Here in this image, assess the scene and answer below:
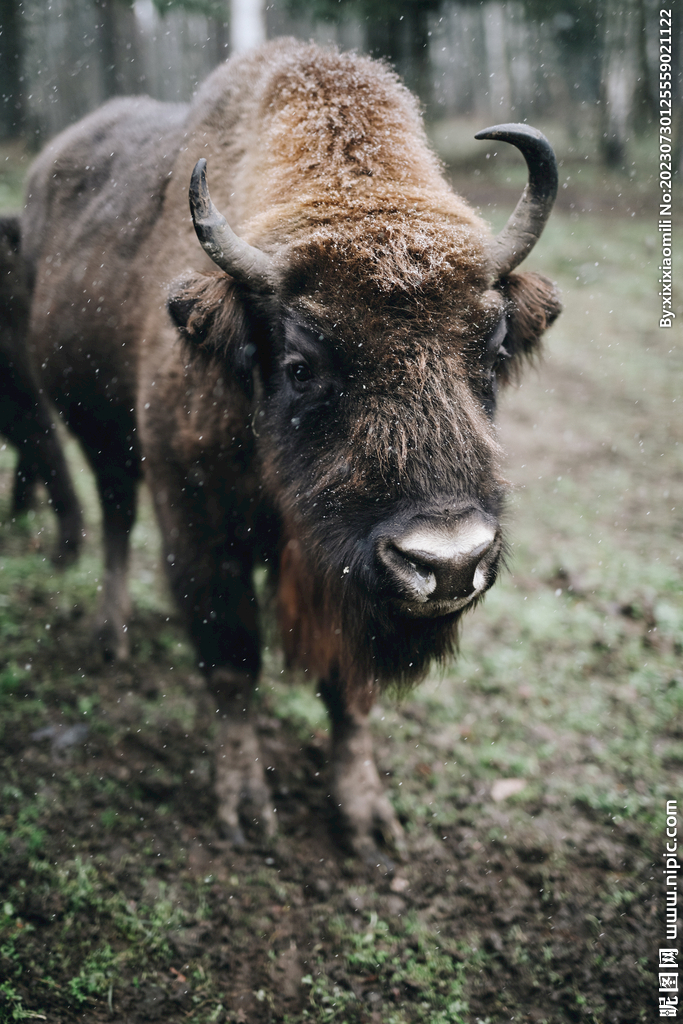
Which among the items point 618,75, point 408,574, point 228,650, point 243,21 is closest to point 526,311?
point 408,574

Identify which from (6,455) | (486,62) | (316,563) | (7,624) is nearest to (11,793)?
(7,624)

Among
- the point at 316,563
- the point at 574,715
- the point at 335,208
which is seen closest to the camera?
the point at 335,208

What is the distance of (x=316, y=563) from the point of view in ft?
8.13

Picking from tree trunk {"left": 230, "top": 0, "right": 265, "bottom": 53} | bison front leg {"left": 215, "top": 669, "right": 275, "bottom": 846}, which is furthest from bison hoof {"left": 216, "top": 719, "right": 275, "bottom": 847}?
tree trunk {"left": 230, "top": 0, "right": 265, "bottom": 53}

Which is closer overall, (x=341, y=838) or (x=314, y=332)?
(x=314, y=332)

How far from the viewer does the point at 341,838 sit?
3.18 metres

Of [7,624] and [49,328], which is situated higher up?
[49,328]

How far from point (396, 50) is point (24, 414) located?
29.0 ft

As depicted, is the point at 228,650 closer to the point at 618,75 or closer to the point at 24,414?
the point at 24,414

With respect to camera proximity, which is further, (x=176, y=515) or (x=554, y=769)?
(x=554, y=769)

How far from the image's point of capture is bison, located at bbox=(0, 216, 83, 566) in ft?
16.1

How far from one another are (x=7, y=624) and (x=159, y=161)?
3024 millimetres

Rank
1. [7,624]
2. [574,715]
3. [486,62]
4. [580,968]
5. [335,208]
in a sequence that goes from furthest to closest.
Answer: [486,62] → [7,624] → [574,715] → [580,968] → [335,208]

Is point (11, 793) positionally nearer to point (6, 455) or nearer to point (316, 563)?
point (316, 563)
